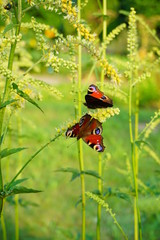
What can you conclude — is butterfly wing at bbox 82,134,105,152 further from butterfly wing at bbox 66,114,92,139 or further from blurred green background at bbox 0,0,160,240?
blurred green background at bbox 0,0,160,240

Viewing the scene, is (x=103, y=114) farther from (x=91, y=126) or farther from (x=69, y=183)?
(x=69, y=183)

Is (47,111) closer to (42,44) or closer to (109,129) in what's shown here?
(109,129)

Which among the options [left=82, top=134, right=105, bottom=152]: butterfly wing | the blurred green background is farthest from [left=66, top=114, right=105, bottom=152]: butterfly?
the blurred green background

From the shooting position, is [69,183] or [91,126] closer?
[91,126]

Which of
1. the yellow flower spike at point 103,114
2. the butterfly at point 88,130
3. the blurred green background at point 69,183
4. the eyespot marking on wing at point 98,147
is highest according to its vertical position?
the blurred green background at point 69,183

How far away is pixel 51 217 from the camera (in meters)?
5.45

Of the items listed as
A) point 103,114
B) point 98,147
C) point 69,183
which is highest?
point 69,183

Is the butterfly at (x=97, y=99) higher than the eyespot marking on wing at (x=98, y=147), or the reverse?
the butterfly at (x=97, y=99)

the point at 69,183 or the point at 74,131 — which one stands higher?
the point at 69,183

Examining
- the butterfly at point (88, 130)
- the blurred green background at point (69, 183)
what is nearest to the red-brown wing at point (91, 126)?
the butterfly at point (88, 130)

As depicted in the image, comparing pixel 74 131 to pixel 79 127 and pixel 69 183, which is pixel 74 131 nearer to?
pixel 79 127

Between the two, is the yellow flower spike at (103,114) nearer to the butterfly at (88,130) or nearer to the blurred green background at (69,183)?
the butterfly at (88,130)

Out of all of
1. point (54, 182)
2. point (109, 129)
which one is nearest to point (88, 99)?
point (54, 182)

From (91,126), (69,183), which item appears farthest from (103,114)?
(69,183)
